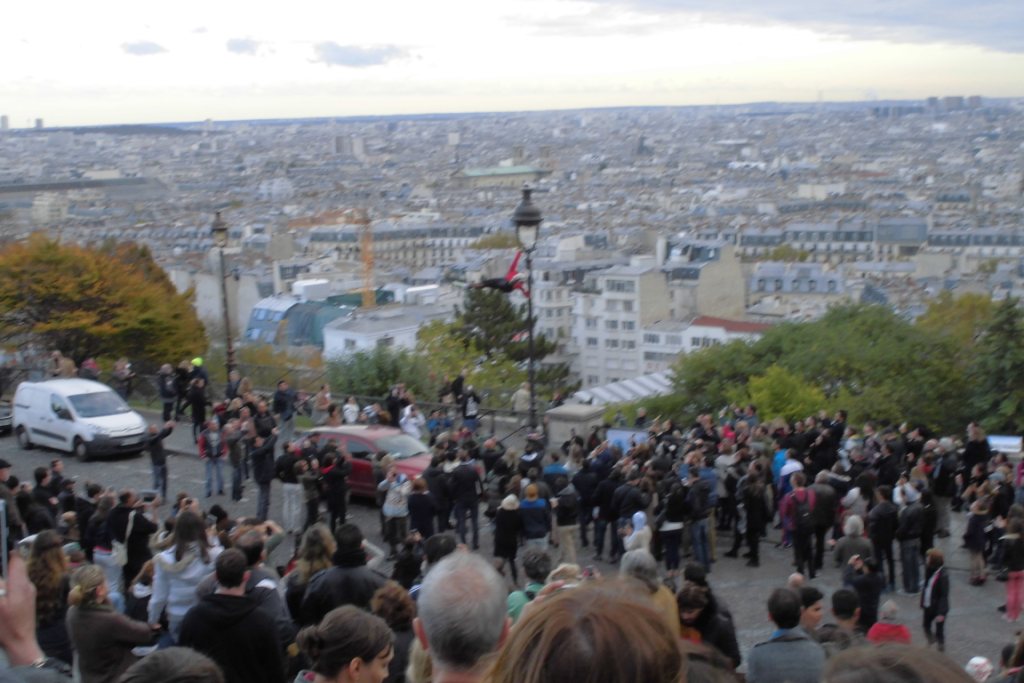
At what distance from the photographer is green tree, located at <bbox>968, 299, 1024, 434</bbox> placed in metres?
31.2

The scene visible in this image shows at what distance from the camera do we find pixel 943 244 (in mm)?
168875

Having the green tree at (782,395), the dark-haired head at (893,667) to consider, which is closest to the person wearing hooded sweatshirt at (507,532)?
the dark-haired head at (893,667)

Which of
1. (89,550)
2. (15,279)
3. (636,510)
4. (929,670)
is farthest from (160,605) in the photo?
(15,279)

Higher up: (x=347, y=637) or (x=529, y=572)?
(x=347, y=637)

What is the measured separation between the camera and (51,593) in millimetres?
6699

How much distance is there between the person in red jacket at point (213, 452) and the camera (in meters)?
15.0

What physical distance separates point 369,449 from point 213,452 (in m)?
1.85

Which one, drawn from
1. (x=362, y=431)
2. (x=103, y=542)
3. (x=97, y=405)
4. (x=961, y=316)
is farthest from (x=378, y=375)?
(x=961, y=316)

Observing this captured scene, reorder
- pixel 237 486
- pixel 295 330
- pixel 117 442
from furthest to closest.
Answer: pixel 295 330 < pixel 117 442 < pixel 237 486

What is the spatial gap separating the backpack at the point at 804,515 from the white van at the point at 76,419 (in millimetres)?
9537

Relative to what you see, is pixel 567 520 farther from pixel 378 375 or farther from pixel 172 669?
pixel 378 375

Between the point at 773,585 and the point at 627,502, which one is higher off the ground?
the point at 627,502

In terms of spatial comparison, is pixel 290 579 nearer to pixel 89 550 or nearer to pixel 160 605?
pixel 160 605

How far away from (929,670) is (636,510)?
9.46m
